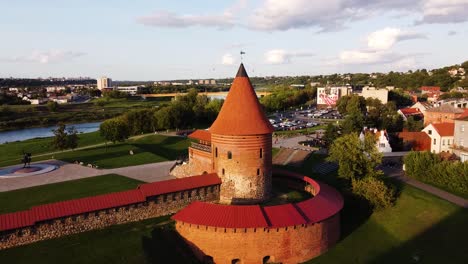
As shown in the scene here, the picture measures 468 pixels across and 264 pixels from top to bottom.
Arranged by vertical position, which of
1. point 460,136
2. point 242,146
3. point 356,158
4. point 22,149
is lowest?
point 22,149

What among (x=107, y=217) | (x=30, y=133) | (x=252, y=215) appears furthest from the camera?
(x=30, y=133)

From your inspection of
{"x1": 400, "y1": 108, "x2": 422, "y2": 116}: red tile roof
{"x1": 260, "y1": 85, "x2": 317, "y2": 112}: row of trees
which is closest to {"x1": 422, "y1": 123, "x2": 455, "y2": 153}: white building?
{"x1": 400, "y1": 108, "x2": 422, "y2": 116}: red tile roof

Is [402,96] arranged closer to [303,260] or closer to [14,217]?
[303,260]

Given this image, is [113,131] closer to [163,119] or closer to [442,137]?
[163,119]

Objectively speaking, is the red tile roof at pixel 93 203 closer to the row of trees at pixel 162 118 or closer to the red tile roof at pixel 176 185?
the red tile roof at pixel 176 185

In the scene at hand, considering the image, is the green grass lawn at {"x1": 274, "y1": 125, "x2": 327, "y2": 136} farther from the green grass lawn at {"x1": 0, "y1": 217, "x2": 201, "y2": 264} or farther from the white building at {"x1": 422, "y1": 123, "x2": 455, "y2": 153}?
the green grass lawn at {"x1": 0, "y1": 217, "x2": 201, "y2": 264}

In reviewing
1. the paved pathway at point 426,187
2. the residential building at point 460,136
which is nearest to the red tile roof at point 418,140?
the residential building at point 460,136

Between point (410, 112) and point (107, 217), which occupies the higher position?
point (410, 112)

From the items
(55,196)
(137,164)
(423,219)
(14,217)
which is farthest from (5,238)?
(423,219)

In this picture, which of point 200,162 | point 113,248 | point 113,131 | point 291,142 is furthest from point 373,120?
point 113,248
